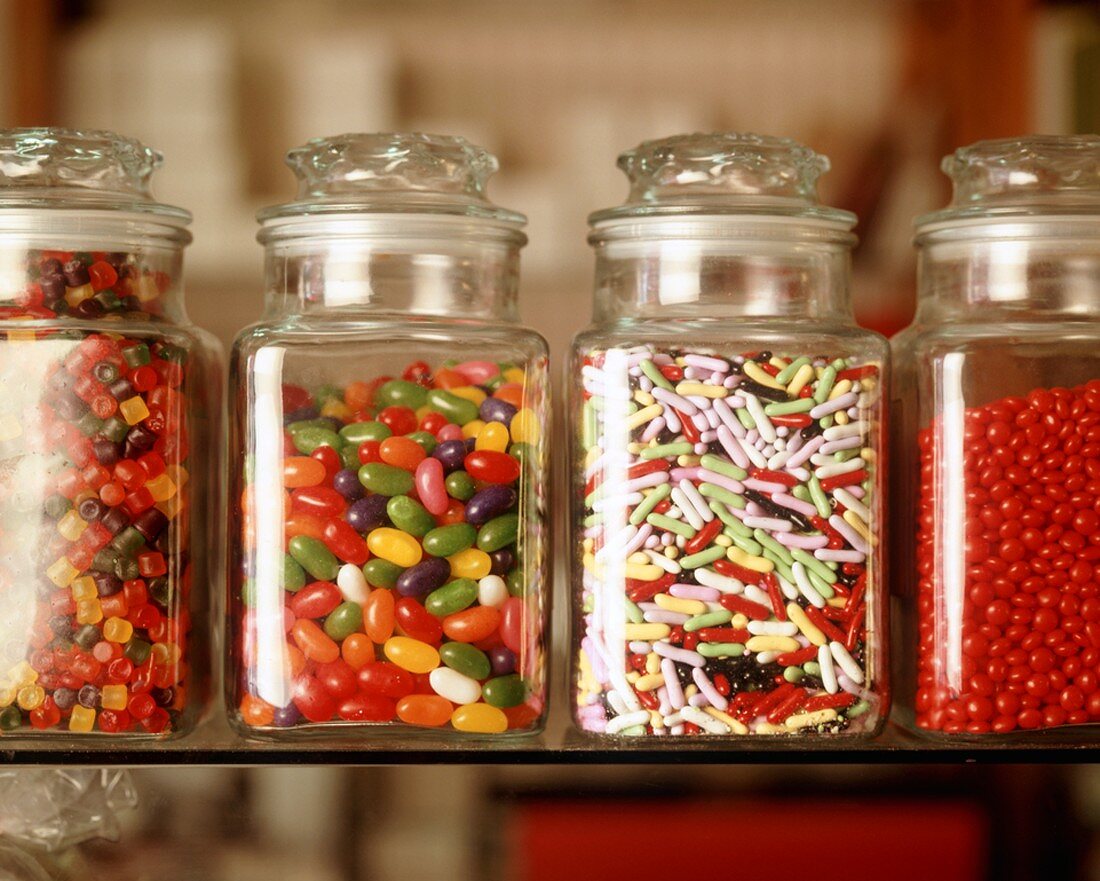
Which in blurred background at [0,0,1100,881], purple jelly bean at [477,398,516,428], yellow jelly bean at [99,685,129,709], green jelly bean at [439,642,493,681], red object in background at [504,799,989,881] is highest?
blurred background at [0,0,1100,881]

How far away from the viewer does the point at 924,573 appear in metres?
0.65

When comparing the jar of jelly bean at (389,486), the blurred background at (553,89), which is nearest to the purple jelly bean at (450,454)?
the jar of jelly bean at (389,486)

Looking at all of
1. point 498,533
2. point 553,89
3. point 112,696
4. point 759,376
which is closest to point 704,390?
point 759,376

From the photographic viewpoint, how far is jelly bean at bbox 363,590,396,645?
1.99 ft

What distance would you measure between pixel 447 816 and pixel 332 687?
156mm

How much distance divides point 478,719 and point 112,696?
19 cm

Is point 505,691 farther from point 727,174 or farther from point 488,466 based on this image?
point 727,174

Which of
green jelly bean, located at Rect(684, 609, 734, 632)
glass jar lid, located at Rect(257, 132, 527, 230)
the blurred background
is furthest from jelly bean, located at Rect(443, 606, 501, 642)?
the blurred background

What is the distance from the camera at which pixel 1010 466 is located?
621 millimetres

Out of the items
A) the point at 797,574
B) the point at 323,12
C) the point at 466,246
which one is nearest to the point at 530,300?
the point at 323,12

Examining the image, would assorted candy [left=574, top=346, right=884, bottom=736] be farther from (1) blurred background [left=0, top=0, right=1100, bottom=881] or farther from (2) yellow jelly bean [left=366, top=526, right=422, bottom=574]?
(1) blurred background [left=0, top=0, right=1100, bottom=881]

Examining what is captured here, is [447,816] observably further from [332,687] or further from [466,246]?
[466,246]

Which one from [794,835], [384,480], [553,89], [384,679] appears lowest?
[794,835]

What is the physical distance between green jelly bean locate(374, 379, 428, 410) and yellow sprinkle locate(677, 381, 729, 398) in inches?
5.4
